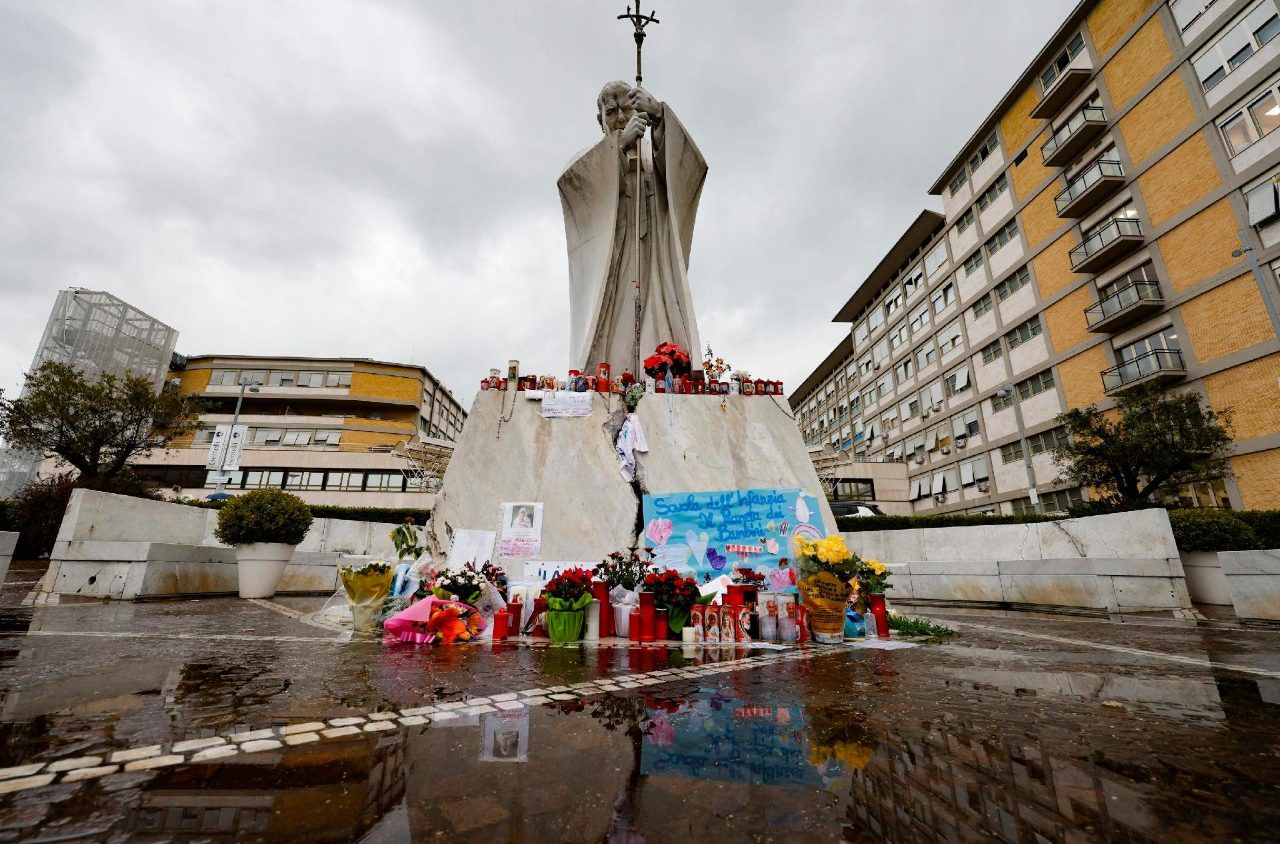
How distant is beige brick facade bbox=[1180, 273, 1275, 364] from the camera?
1912cm

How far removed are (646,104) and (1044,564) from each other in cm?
1508

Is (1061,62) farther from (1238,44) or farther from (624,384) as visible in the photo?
(624,384)

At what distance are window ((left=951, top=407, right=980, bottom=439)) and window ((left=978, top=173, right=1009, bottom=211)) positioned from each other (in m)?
12.6

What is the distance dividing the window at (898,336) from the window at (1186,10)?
21.1 metres

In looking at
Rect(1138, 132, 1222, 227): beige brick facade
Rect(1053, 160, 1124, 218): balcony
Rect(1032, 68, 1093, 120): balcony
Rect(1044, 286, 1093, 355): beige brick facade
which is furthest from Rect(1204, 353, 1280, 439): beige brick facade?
Rect(1032, 68, 1093, 120): balcony

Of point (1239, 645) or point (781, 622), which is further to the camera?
point (781, 622)

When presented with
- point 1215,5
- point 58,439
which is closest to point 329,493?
point 58,439

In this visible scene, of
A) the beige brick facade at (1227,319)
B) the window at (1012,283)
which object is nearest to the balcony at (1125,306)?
the beige brick facade at (1227,319)

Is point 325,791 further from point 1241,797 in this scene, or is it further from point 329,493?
point 329,493

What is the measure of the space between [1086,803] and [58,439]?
31.0m

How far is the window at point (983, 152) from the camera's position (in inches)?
1266

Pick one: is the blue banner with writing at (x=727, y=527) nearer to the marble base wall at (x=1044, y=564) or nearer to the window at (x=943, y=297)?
the marble base wall at (x=1044, y=564)

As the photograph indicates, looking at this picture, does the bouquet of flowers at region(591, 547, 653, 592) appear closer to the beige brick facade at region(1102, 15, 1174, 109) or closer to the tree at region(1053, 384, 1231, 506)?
the tree at region(1053, 384, 1231, 506)

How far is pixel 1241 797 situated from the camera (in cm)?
168
